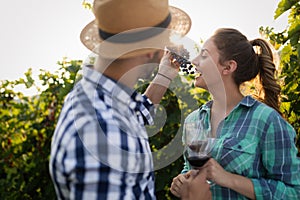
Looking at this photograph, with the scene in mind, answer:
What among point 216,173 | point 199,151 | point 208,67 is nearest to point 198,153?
point 199,151

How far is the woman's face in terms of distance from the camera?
2383 mm

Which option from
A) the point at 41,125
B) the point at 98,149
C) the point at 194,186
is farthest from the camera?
the point at 41,125

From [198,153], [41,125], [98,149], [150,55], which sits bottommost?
[41,125]

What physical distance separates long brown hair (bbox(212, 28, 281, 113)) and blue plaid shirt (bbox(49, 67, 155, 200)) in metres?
1.04

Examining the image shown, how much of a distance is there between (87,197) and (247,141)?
3.41 ft

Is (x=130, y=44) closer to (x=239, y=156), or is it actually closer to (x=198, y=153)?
(x=198, y=153)

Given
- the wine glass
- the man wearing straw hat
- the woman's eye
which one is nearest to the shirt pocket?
the wine glass

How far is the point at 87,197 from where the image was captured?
4.57 feet

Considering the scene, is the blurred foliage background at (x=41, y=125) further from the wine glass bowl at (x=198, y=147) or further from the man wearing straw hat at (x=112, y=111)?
the man wearing straw hat at (x=112, y=111)

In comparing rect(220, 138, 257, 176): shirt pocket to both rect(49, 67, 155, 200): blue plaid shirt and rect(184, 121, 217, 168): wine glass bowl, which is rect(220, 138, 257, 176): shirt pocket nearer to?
rect(184, 121, 217, 168): wine glass bowl

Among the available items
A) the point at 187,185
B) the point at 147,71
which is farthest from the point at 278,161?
the point at 147,71

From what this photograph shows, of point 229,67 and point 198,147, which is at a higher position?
point 229,67

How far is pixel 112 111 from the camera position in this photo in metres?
1.48

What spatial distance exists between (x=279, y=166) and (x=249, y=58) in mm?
605
